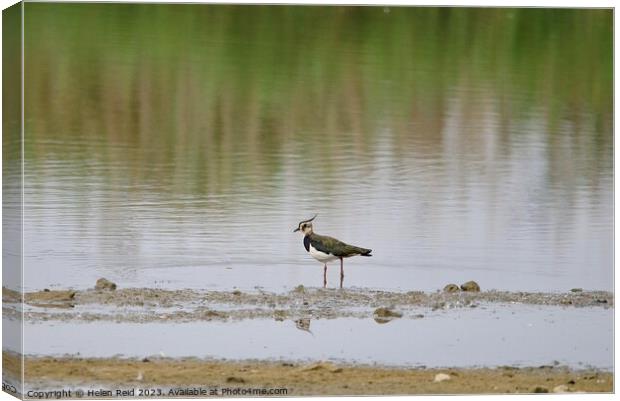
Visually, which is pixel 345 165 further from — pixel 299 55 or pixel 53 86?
pixel 53 86

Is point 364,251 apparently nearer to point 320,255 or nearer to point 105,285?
point 320,255

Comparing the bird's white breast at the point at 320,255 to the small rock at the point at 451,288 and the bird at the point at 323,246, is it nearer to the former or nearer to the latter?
the bird at the point at 323,246

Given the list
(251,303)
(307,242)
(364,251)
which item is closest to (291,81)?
(307,242)

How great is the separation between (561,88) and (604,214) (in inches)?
36.5

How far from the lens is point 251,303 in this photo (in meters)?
13.9

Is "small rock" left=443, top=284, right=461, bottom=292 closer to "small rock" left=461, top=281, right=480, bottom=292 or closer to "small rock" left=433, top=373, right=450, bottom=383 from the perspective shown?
"small rock" left=461, top=281, right=480, bottom=292

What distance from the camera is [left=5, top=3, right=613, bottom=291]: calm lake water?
45.5ft

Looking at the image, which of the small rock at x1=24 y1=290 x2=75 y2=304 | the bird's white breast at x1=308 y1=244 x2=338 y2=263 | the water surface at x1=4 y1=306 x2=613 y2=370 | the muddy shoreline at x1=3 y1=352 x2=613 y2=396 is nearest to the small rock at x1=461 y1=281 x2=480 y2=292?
the water surface at x1=4 y1=306 x2=613 y2=370

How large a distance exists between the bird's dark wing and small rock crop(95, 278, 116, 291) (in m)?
1.36

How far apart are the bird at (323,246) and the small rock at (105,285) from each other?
1.28 m

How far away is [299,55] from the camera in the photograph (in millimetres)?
14141

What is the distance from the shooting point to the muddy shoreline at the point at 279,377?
1347 centimetres

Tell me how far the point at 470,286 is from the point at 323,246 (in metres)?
1.03

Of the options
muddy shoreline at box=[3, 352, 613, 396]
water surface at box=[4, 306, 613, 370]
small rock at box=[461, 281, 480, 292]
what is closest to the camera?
muddy shoreline at box=[3, 352, 613, 396]
